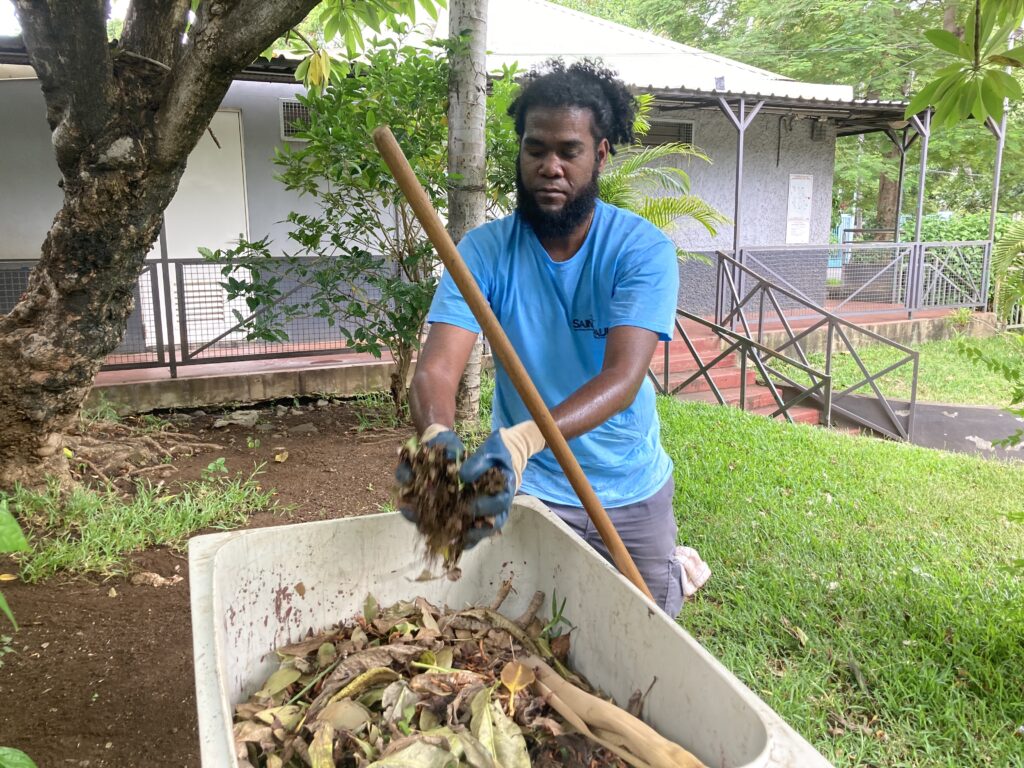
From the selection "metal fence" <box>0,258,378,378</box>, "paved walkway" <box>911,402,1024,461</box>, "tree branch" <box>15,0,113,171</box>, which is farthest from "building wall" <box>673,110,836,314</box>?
"tree branch" <box>15,0,113,171</box>

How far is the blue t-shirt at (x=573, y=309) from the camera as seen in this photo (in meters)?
1.95

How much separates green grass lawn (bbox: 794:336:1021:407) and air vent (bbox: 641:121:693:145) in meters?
3.63

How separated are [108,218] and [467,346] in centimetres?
240

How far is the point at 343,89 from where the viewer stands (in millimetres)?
4789

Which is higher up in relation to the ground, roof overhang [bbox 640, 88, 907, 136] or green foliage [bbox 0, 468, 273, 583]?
roof overhang [bbox 640, 88, 907, 136]

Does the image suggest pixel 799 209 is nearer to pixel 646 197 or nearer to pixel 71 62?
pixel 646 197

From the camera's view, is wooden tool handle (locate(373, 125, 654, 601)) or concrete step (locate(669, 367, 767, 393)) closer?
wooden tool handle (locate(373, 125, 654, 601))

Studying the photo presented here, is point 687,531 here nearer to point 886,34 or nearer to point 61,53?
point 61,53

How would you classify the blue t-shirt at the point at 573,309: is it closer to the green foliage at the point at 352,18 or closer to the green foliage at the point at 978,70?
the green foliage at the point at 978,70

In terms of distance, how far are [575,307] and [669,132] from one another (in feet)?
32.1

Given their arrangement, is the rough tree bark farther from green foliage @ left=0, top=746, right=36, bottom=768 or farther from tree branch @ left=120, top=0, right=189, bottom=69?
green foliage @ left=0, top=746, right=36, bottom=768

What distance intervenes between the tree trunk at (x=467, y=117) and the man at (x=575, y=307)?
7.84 feet

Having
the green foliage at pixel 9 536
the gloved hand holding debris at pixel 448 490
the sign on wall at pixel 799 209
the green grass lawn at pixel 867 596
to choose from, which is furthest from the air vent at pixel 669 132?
the green foliage at pixel 9 536

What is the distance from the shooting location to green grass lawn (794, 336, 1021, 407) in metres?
8.98
